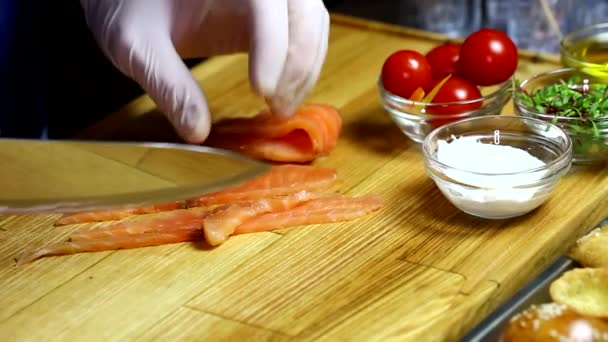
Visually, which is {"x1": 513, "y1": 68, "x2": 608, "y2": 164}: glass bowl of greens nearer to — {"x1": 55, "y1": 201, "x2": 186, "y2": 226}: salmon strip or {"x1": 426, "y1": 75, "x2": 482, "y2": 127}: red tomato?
{"x1": 426, "y1": 75, "x2": 482, "y2": 127}: red tomato

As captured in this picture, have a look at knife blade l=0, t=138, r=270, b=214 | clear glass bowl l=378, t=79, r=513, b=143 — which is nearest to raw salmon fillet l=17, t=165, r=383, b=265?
knife blade l=0, t=138, r=270, b=214

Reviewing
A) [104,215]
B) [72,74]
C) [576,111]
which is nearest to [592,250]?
[576,111]

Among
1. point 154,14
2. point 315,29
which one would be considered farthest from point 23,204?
point 315,29

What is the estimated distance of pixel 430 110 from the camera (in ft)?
6.71

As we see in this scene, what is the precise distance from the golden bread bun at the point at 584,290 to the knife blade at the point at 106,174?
536 millimetres

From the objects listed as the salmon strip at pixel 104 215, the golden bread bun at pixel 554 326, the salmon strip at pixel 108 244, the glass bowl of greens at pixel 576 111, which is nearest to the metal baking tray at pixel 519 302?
the golden bread bun at pixel 554 326

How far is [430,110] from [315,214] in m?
0.37

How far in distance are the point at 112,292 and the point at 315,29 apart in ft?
2.15

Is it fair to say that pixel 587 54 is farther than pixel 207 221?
Yes

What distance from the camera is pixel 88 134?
89.3 inches

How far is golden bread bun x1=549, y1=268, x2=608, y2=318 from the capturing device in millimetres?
1464

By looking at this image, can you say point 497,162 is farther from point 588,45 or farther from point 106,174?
point 106,174

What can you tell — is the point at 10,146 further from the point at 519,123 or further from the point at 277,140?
the point at 519,123

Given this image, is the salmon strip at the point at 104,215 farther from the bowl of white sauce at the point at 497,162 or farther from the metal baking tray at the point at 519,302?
the metal baking tray at the point at 519,302
